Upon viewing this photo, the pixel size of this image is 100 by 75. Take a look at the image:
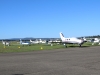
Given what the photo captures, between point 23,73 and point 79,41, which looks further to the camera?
point 79,41

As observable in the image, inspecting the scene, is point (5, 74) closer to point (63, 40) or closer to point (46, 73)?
point (46, 73)

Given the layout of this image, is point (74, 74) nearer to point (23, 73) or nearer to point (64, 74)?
point (64, 74)

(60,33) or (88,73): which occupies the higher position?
(60,33)

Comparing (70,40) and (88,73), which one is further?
(70,40)

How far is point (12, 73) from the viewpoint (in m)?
12.0

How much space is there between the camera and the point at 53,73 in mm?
11859

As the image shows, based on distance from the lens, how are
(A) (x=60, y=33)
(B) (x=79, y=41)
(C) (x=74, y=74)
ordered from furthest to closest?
(A) (x=60, y=33)
(B) (x=79, y=41)
(C) (x=74, y=74)

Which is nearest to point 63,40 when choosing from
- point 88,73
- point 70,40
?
point 70,40

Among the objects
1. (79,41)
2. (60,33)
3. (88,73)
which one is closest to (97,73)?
(88,73)

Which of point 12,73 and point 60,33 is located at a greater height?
point 60,33

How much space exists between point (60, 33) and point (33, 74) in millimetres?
53784

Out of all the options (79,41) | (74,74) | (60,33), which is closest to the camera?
(74,74)

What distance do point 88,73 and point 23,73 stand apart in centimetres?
371

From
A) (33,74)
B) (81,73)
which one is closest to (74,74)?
(81,73)
